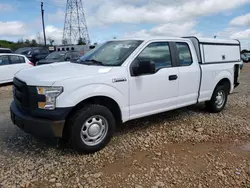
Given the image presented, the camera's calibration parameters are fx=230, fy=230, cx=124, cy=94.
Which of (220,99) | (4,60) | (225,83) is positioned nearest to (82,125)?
(220,99)

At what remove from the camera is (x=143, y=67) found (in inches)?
146

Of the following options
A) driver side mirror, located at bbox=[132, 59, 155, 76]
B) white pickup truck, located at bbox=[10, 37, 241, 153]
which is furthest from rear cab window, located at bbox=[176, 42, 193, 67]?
driver side mirror, located at bbox=[132, 59, 155, 76]

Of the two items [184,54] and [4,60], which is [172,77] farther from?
[4,60]

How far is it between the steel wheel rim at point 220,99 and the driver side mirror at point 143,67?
2691 millimetres

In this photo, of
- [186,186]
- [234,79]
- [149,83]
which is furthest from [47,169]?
[234,79]

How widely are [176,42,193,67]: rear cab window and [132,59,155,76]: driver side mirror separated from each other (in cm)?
110

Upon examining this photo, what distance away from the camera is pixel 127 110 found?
12.6 feet

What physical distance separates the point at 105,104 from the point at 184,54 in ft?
6.84

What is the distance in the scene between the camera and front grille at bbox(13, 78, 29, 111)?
327cm

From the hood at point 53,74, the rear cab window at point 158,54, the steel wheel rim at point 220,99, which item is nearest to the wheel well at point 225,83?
the steel wheel rim at point 220,99

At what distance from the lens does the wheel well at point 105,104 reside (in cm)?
340

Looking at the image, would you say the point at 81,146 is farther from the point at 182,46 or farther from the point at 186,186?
the point at 182,46

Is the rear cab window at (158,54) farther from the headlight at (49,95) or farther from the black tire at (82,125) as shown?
the headlight at (49,95)

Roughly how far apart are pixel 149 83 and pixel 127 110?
617mm
